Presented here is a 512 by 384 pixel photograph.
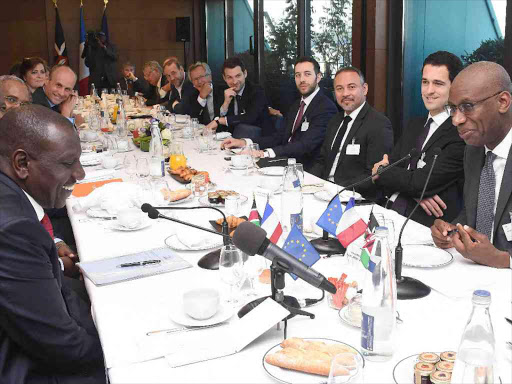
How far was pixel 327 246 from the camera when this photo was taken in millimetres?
2248

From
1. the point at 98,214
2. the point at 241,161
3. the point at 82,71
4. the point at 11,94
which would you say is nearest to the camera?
the point at 98,214

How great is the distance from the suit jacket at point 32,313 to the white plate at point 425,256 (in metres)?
1.07

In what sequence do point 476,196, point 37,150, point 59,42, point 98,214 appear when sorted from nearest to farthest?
1. point 37,150
2. point 476,196
3. point 98,214
4. point 59,42

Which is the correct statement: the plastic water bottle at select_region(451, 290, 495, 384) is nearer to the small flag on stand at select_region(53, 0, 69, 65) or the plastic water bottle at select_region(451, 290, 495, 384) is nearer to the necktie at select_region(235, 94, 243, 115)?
the necktie at select_region(235, 94, 243, 115)

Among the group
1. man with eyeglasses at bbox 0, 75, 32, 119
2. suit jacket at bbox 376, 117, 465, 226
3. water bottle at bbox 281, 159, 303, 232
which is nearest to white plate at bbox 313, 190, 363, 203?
suit jacket at bbox 376, 117, 465, 226

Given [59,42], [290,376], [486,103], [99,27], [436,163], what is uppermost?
[99,27]

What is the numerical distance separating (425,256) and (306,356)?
0.91 metres

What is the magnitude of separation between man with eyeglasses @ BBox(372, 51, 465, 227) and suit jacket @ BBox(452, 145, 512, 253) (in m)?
0.57

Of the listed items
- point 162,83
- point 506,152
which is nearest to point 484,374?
point 506,152

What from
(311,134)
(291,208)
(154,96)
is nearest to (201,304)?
(291,208)

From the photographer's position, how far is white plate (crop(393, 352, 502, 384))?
1.32 meters

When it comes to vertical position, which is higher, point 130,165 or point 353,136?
point 353,136

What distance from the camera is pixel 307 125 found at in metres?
4.88

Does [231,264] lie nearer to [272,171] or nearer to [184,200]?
[184,200]
